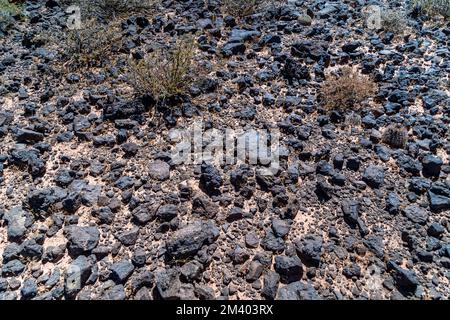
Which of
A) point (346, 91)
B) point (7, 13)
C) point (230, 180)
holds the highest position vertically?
point (7, 13)

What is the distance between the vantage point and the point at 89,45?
5.29 metres

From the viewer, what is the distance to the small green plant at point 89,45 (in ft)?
16.8

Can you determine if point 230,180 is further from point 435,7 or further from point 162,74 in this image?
point 435,7

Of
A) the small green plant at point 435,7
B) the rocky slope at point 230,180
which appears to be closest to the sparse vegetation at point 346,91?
the rocky slope at point 230,180

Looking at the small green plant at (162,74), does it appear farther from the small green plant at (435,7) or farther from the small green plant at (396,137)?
the small green plant at (435,7)

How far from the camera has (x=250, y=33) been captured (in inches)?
219

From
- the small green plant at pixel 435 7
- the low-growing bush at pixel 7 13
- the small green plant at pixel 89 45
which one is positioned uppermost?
the low-growing bush at pixel 7 13

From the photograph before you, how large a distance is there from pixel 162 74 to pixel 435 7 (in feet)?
14.5

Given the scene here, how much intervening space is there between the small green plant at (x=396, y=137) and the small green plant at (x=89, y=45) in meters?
3.49

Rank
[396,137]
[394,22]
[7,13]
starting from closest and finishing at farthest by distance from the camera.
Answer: [396,137] < [394,22] < [7,13]

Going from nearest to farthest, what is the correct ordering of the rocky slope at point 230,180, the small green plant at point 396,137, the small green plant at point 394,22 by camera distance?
the rocky slope at point 230,180
the small green plant at point 396,137
the small green plant at point 394,22

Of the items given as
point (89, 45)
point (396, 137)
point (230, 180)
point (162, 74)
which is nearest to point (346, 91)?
point (396, 137)

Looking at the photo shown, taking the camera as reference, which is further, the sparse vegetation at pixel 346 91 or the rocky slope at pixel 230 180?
the sparse vegetation at pixel 346 91

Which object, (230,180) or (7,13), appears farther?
(7,13)
